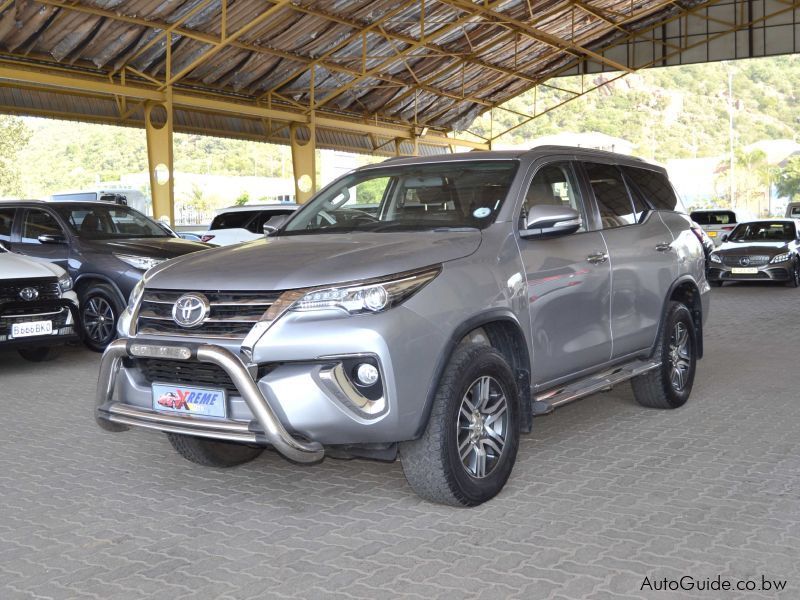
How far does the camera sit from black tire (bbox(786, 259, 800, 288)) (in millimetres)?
18844

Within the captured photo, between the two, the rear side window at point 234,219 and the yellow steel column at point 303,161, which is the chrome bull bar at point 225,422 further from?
the yellow steel column at point 303,161

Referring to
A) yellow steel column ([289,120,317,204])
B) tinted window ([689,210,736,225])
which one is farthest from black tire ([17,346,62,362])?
yellow steel column ([289,120,317,204])

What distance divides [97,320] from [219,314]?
7267mm

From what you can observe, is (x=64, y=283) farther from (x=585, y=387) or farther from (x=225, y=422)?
(x=585, y=387)

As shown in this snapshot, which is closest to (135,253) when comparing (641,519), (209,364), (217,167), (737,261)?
(209,364)

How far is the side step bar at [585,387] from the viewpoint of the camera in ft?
17.1

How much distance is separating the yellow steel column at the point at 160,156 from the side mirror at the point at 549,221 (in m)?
21.5

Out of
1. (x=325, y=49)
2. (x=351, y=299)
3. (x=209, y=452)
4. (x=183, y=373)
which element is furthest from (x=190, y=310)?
(x=325, y=49)

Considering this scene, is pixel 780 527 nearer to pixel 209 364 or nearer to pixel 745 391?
pixel 209 364

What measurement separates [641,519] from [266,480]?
2158 mm

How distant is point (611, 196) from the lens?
6359 millimetres

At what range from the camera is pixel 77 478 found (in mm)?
5512

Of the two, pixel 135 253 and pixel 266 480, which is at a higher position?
pixel 135 253

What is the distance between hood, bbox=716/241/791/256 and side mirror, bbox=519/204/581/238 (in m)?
15.1
